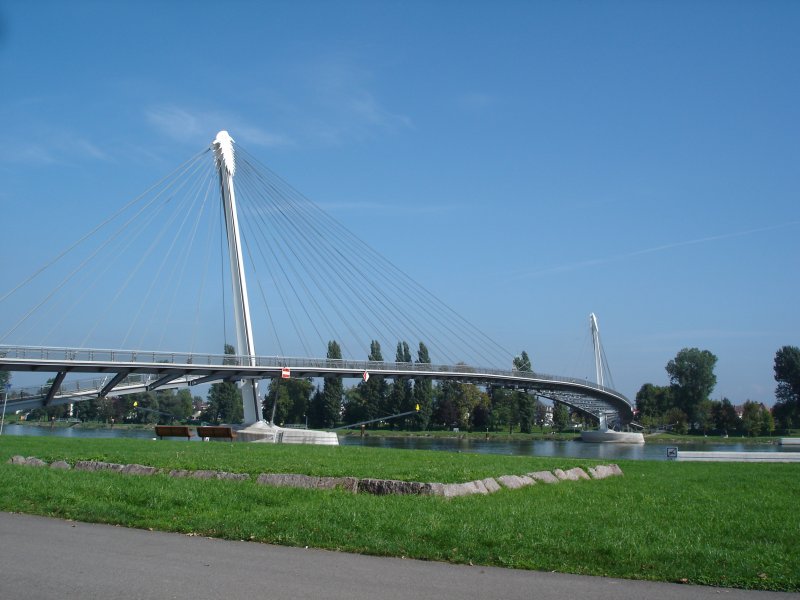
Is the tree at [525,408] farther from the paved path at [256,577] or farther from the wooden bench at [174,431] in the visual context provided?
the paved path at [256,577]

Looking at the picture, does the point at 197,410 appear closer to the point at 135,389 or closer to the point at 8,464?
the point at 135,389

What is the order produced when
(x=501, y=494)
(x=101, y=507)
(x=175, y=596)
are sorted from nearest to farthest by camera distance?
(x=175, y=596), (x=101, y=507), (x=501, y=494)

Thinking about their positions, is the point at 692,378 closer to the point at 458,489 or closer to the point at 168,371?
the point at 168,371

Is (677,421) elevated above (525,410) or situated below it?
below

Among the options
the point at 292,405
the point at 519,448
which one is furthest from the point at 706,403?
the point at 519,448

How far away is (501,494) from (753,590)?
5365 millimetres

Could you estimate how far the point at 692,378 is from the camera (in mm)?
114875

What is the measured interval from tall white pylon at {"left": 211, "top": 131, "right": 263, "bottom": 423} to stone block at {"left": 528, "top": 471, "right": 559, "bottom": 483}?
2763 centimetres

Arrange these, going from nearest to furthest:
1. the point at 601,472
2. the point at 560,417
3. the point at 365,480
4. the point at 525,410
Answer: the point at 365,480, the point at 601,472, the point at 525,410, the point at 560,417

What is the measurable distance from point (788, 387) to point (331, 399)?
220 ft

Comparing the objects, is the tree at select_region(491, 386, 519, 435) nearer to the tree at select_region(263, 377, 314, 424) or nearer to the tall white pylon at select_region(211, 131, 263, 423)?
the tree at select_region(263, 377, 314, 424)

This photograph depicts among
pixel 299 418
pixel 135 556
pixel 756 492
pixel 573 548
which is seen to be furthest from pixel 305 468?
pixel 299 418

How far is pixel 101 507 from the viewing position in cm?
1055

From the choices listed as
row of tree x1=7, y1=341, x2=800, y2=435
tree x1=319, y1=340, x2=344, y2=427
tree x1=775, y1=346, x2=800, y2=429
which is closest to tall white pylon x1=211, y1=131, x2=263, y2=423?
row of tree x1=7, y1=341, x2=800, y2=435
